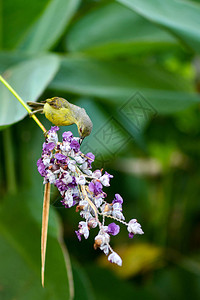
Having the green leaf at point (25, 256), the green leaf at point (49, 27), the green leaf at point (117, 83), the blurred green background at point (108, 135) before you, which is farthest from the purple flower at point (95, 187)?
the green leaf at point (49, 27)

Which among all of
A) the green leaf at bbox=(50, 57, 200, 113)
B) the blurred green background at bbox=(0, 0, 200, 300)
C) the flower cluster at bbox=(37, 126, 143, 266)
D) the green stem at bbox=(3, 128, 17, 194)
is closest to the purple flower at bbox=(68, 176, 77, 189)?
the flower cluster at bbox=(37, 126, 143, 266)

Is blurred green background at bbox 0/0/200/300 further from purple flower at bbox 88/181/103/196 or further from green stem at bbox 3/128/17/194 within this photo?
purple flower at bbox 88/181/103/196

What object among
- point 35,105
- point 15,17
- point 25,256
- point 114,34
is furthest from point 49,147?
point 114,34

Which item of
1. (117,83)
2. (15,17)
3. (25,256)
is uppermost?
(15,17)

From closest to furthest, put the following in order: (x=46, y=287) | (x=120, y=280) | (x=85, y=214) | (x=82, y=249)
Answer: (x=85, y=214), (x=46, y=287), (x=120, y=280), (x=82, y=249)

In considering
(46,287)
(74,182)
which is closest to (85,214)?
(74,182)

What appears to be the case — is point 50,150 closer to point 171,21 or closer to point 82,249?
point 171,21

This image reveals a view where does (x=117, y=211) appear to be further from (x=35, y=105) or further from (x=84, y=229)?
(x=35, y=105)
